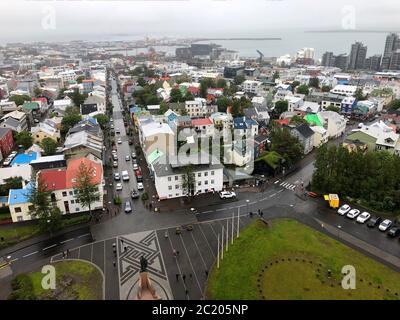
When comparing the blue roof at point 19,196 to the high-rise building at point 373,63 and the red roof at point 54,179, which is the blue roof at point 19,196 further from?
the high-rise building at point 373,63

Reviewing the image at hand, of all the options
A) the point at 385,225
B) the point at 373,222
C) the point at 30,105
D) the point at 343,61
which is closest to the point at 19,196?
the point at 373,222

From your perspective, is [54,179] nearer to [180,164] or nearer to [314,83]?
[180,164]

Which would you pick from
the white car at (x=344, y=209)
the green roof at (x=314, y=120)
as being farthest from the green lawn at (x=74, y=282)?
the green roof at (x=314, y=120)

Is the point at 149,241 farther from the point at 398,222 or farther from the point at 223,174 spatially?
the point at 398,222

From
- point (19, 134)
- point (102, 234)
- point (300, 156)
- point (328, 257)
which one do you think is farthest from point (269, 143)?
point (19, 134)

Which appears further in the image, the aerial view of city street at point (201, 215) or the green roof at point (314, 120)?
the green roof at point (314, 120)

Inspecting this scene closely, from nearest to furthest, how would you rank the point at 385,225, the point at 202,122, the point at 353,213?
the point at 385,225
the point at 353,213
the point at 202,122
